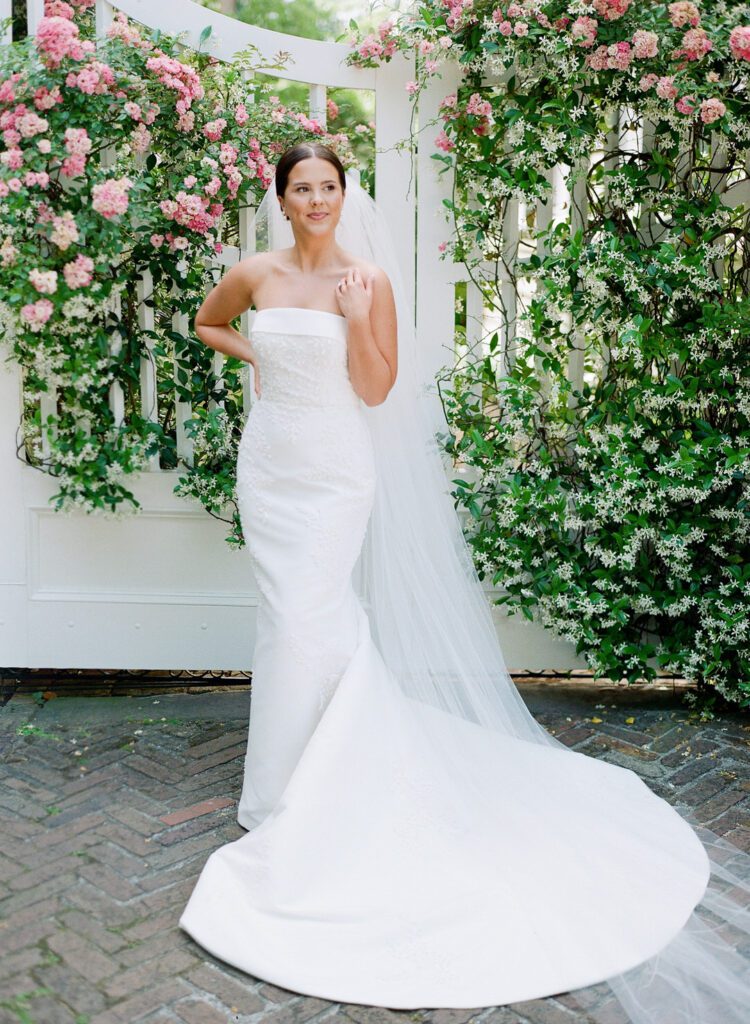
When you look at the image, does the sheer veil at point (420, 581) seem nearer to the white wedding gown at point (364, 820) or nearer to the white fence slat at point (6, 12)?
the white wedding gown at point (364, 820)

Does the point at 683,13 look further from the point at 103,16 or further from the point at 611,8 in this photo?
the point at 103,16

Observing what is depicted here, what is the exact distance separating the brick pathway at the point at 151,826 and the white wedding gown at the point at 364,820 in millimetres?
98

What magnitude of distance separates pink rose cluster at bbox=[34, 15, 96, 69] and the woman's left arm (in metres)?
1.46

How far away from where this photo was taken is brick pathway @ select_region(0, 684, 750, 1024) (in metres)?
2.62

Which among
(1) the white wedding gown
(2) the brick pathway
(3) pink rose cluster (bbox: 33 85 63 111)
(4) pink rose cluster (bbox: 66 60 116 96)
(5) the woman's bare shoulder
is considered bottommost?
(2) the brick pathway

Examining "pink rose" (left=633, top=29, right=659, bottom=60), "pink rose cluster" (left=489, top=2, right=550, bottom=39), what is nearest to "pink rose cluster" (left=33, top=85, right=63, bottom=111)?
"pink rose cluster" (left=489, top=2, right=550, bottom=39)

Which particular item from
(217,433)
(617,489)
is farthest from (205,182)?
(617,489)

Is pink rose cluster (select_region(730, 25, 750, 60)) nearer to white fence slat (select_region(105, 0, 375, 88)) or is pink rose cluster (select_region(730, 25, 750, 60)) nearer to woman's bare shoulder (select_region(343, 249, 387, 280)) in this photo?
white fence slat (select_region(105, 0, 375, 88))

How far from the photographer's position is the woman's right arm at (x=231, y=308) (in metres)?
3.71

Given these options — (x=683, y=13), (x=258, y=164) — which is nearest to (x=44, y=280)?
(x=258, y=164)

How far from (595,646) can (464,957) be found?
2.05 metres

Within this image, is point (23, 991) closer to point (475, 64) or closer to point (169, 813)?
point (169, 813)

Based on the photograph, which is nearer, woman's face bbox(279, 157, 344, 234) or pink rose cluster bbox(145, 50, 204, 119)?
woman's face bbox(279, 157, 344, 234)

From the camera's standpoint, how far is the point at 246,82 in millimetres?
4348
